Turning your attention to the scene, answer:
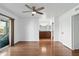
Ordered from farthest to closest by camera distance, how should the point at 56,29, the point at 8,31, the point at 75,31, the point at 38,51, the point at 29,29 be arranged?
1. the point at 29,29
2. the point at 56,29
3. the point at 8,31
4. the point at 75,31
5. the point at 38,51

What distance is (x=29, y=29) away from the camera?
39.3 ft

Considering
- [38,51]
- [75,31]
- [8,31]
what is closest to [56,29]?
[8,31]

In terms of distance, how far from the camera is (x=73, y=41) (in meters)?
6.95

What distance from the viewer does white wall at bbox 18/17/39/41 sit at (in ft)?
39.0

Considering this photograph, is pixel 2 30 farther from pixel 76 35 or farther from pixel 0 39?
pixel 76 35

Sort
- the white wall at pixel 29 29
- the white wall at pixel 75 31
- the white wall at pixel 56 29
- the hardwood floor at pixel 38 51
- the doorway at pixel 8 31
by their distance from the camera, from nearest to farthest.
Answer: the hardwood floor at pixel 38 51
the white wall at pixel 75 31
the doorway at pixel 8 31
the white wall at pixel 56 29
the white wall at pixel 29 29

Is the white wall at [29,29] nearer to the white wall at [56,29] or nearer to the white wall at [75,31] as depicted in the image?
the white wall at [56,29]

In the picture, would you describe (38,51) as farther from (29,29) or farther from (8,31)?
(29,29)

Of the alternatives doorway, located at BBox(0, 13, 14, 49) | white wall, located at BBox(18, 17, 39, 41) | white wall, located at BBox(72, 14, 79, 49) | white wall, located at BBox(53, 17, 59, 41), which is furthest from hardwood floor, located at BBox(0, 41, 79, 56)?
white wall, located at BBox(18, 17, 39, 41)

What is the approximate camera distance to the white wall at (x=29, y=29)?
39.0 ft

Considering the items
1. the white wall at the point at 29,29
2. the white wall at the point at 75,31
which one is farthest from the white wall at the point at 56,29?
the white wall at the point at 75,31

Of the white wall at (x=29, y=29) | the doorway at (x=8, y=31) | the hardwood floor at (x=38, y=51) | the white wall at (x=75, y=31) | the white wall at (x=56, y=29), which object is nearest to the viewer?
the hardwood floor at (x=38, y=51)

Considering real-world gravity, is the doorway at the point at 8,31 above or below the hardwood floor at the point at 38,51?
above

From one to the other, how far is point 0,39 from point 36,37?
470cm
